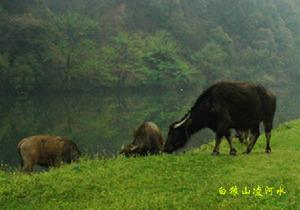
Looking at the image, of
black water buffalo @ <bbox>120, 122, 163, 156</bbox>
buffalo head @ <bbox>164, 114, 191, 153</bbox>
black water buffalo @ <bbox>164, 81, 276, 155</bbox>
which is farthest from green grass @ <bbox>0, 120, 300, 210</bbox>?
black water buffalo @ <bbox>120, 122, 163, 156</bbox>

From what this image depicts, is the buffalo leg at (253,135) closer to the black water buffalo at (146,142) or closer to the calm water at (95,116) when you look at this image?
the black water buffalo at (146,142)

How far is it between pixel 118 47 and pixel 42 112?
2950cm

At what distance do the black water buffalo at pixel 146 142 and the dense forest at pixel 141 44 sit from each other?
45.4m

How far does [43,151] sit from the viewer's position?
1462 cm

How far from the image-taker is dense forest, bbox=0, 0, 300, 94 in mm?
62491

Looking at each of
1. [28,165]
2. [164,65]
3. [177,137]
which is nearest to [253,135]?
[177,137]

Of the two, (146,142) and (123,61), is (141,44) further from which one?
(146,142)

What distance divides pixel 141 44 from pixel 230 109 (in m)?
69.7

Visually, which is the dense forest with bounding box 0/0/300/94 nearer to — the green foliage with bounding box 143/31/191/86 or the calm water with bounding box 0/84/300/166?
the green foliage with bounding box 143/31/191/86

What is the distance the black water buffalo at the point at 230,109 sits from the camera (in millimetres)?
13969

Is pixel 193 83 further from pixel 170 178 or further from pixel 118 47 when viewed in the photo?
pixel 170 178

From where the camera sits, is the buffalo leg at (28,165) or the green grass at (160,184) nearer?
the green grass at (160,184)

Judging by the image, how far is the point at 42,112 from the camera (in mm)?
51844

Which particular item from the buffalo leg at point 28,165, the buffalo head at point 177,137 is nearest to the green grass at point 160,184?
the buffalo head at point 177,137
